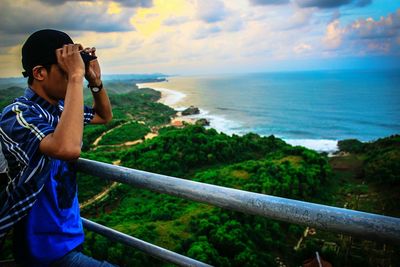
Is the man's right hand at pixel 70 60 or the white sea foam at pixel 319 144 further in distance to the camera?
the white sea foam at pixel 319 144

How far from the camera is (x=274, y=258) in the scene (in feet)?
63.0

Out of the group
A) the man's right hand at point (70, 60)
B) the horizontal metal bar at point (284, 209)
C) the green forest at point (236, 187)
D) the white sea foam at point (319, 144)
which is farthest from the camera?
the white sea foam at point (319, 144)

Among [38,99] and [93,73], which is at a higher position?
[93,73]

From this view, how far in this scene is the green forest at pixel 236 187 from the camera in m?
17.9

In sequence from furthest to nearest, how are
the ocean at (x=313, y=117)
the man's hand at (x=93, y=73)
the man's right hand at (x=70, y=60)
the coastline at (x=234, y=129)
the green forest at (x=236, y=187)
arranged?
the ocean at (x=313, y=117) < the coastline at (x=234, y=129) < the green forest at (x=236, y=187) < the man's hand at (x=93, y=73) < the man's right hand at (x=70, y=60)

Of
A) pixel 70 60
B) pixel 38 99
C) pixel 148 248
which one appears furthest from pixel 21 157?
pixel 148 248

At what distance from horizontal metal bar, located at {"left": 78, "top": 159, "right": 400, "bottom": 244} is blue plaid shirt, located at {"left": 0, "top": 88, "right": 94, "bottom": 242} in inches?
16.6

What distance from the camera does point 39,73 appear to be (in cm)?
151

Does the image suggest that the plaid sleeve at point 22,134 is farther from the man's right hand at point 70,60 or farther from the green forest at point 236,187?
the green forest at point 236,187

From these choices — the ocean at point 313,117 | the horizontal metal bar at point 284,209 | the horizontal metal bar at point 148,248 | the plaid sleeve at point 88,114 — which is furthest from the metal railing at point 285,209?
the ocean at point 313,117

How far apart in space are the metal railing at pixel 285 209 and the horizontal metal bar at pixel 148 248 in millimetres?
337

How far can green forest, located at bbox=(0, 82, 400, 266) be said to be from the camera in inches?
706

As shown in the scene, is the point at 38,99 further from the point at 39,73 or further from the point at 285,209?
the point at 285,209

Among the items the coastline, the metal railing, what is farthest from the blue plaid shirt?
the coastline
